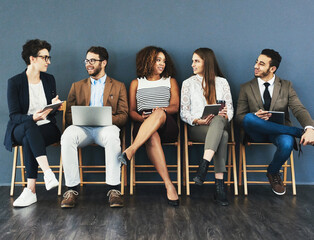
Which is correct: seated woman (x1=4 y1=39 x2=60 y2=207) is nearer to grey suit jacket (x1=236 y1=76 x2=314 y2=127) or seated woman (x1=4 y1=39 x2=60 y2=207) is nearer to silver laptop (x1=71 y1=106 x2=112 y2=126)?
silver laptop (x1=71 y1=106 x2=112 y2=126)

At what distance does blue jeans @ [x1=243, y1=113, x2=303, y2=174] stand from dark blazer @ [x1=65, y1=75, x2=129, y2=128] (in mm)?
1267

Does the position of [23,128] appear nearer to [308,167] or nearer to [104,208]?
[104,208]

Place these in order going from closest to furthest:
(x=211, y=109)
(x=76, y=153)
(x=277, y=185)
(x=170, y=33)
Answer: (x=76, y=153), (x=211, y=109), (x=277, y=185), (x=170, y=33)

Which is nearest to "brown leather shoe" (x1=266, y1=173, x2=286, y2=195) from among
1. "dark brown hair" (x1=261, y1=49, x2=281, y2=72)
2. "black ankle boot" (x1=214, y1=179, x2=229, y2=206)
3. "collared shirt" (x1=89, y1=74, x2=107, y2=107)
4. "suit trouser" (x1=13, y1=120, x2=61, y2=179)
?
"black ankle boot" (x1=214, y1=179, x2=229, y2=206)

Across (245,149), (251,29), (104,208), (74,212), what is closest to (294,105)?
(245,149)

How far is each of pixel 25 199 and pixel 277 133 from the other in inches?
95.4

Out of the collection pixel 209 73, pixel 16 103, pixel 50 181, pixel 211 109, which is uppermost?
pixel 209 73

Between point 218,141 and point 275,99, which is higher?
point 275,99

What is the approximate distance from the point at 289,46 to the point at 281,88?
63 centimetres

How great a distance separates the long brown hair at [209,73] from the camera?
3576mm

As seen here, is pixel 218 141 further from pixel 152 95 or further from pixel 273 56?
pixel 273 56

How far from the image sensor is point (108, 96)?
3561 millimetres

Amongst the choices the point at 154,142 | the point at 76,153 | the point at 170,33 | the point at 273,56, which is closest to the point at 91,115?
the point at 76,153

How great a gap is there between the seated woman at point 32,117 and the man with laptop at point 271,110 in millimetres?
1940
